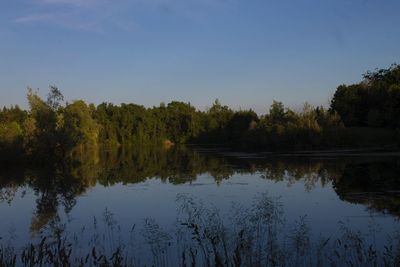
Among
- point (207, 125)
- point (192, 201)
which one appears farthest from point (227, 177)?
point (207, 125)

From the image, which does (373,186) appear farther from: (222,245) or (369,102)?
(369,102)

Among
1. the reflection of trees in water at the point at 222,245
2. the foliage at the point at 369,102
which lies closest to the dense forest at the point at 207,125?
the foliage at the point at 369,102

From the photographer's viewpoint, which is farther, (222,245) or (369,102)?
(369,102)

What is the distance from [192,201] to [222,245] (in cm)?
813

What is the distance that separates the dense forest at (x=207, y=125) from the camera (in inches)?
1796

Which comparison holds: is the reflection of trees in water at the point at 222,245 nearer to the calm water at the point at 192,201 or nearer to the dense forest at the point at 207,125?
→ the calm water at the point at 192,201

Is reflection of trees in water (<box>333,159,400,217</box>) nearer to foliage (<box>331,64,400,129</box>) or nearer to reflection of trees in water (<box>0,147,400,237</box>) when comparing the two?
reflection of trees in water (<box>0,147,400,237</box>)

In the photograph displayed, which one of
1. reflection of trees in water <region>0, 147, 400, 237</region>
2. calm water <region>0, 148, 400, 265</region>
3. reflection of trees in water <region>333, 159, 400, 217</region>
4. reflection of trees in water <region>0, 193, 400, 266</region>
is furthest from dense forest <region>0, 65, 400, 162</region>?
reflection of trees in water <region>0, 193, 400, 266</region>

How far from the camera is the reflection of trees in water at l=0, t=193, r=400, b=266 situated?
8828 mm

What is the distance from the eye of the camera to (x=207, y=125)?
109 meters

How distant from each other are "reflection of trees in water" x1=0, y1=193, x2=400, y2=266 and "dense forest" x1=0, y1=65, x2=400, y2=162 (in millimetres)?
30314

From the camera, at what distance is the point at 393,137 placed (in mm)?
55062

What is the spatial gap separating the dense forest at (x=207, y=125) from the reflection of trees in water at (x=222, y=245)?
30314 mm

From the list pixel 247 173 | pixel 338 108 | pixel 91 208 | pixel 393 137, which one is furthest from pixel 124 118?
pixel 91 208
